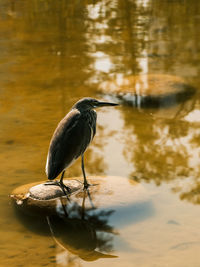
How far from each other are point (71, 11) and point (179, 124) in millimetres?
9598

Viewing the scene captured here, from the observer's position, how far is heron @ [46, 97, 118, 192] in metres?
6.03

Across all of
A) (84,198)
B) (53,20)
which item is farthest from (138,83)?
(53,20)

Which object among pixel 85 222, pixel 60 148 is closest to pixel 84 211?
pixel 85 222

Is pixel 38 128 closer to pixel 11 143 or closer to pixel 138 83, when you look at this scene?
pixel 11 143

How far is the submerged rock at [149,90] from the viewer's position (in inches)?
392

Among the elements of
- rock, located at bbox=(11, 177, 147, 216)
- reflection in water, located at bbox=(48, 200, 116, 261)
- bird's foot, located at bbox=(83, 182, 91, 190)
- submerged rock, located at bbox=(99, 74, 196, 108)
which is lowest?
reflection in water, located at bbox=(48, 200, 116, 261)

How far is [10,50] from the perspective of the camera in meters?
13.4

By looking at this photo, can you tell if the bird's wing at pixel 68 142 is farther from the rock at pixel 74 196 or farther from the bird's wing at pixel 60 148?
the rock at pixel 74 196

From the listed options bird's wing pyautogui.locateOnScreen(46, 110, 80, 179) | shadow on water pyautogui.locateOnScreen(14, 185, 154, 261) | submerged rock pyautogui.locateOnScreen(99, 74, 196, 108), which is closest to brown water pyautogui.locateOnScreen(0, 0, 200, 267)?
shadow on water pyautogui.locateOnScreen(14, 185, 154, 261)

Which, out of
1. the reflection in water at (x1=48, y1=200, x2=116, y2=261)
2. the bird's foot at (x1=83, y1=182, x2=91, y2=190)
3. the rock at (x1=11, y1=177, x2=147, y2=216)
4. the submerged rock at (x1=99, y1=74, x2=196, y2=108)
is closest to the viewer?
the reflection in water at (x1=48, y1=200, x2=116, y2=261)

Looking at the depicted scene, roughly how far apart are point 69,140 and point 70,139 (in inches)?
0.7

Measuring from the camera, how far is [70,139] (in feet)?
20.3

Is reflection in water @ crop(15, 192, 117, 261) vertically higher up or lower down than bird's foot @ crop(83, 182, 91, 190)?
lower down

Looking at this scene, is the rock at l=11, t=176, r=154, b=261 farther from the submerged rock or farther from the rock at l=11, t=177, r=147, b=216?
the submerged rock
